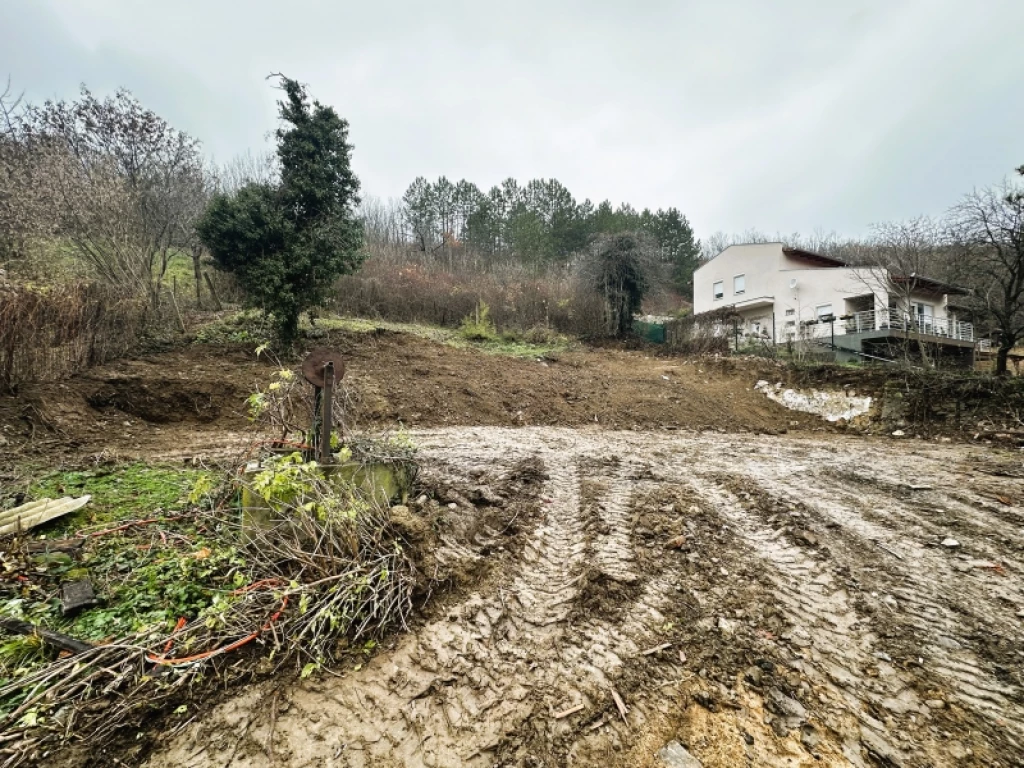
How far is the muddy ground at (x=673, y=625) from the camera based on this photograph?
1.69 metres

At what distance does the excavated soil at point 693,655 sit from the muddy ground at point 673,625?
0.04ft

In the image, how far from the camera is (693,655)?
213 centimetres

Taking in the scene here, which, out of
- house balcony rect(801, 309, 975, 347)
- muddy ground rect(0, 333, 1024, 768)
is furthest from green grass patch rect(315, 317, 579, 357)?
house balcony rect(801, 309, 975, 347)

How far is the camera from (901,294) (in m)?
12.5

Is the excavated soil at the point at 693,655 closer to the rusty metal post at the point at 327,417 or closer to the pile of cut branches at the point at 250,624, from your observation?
the pile of cut branches at the point at 250,624

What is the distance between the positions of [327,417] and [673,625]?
269cm

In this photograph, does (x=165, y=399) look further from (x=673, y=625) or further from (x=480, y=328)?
(x=480, y=328)

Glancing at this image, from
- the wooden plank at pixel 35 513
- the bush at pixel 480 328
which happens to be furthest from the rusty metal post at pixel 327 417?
the bush at pixel 480 328

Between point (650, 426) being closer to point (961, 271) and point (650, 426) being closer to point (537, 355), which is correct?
point (537, 355)

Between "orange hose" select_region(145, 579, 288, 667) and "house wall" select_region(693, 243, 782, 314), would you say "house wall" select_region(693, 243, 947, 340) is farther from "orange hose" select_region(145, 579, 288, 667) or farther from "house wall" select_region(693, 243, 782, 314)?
"orange hose" select_region(145, 579, 288, 667)

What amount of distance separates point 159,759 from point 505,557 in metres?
2.02

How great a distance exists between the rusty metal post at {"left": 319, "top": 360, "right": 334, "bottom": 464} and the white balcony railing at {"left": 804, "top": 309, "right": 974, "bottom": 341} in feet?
63.9

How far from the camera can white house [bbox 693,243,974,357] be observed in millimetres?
17078

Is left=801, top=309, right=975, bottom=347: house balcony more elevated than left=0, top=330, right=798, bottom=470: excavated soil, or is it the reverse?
left=801, top=309, right=975, bottom=347: house balcony
